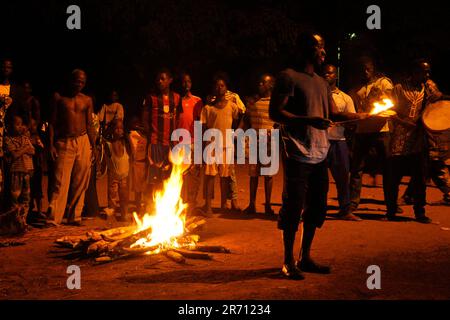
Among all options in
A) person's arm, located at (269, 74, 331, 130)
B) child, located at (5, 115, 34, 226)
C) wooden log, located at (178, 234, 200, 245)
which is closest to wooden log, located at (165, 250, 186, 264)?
wooden log, located at (178, 234, 200, 245)

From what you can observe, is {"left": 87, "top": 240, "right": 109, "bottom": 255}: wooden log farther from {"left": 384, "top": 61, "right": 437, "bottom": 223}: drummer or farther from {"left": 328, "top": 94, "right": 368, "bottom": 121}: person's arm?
{"left": 384, "top": 61, "right": 437, "bottom": 223}: drummer

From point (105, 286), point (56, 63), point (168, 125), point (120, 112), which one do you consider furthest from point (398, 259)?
point (56, 63)

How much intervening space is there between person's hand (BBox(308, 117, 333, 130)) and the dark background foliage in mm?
11186

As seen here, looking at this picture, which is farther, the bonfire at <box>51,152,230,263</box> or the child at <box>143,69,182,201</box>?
the child at <box>143,69,182,201</box>

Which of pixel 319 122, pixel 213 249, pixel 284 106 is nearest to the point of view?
pixel 319 122

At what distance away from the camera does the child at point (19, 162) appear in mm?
8219

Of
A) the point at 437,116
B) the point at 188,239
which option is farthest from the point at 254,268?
the point at 437,116

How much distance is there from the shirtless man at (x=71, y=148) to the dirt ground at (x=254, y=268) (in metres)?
0.40

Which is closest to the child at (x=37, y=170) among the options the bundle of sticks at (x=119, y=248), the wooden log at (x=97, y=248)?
the bundle of sticks at (x=119, y=248)

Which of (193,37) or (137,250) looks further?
(193,37)

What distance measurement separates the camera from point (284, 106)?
5.60 meters

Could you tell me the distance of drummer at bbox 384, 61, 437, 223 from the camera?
8.61m

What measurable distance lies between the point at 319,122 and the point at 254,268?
5.40ft

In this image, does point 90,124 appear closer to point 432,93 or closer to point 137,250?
point 137,250
